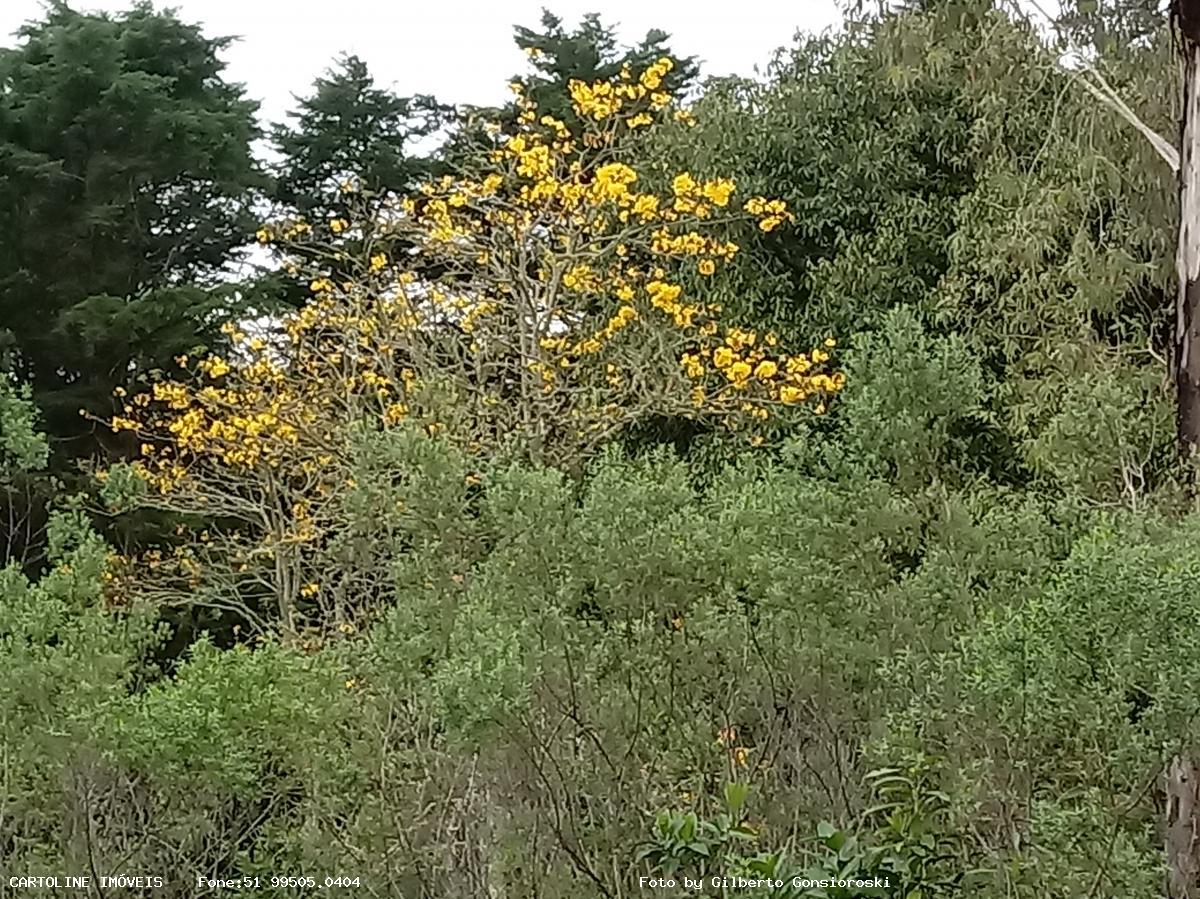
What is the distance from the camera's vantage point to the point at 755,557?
3.07 m

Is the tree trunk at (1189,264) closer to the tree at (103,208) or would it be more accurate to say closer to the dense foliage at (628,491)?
the dense foliage at (628,491)

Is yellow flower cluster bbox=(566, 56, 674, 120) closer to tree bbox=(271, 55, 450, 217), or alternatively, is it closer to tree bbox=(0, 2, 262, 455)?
tree bbox=(0, 2, 262, 455)

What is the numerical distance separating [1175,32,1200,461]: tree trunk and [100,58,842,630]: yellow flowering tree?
1.87 meters

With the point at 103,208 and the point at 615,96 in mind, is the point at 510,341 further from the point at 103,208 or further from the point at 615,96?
the point at 103,208

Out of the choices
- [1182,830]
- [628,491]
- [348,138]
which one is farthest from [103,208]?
[1182,830]

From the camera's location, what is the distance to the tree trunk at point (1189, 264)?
13.1ft

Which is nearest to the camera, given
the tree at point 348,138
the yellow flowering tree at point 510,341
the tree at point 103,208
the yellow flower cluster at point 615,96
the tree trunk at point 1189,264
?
the tree trunk at point 1189,264

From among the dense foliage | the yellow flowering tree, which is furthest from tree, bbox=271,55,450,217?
the yellow flowering tree

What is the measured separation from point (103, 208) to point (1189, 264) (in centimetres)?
688

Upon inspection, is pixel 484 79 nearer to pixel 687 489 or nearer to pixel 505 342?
pixel 505 342

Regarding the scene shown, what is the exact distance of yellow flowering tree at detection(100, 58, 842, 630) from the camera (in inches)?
245

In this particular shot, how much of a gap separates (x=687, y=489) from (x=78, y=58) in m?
7.16

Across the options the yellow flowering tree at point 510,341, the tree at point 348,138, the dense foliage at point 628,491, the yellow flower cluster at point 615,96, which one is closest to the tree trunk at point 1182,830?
the dense foliage at point 628,491

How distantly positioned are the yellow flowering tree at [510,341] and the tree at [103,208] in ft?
4.49
